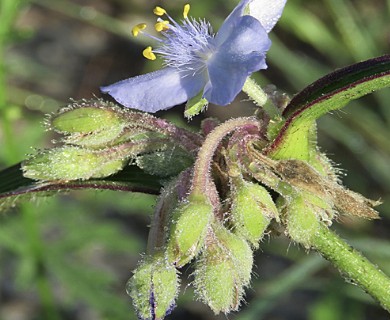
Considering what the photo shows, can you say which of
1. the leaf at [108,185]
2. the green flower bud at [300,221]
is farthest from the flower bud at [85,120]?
the green flower bud at [300,221]

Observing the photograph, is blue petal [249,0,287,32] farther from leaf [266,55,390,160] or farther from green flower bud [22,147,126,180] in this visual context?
green flower bud [22,147,126,180]

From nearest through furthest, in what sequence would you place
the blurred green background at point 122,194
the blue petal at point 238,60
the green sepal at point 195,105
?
the blue petal at point 238,60
the green sepal at point 195,105
the blurred green background at point 122,194

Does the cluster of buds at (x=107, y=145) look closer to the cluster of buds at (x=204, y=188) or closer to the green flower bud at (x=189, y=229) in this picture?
the cluster of buds at (x=204, y=188)

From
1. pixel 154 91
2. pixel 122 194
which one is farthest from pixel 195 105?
pixel 122 194

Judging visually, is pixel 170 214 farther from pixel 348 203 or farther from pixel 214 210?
pixel 348 203

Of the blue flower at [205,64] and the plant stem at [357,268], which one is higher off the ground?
the blue flower at [205,64]

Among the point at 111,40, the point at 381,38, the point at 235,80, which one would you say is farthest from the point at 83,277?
the point at 111,40
